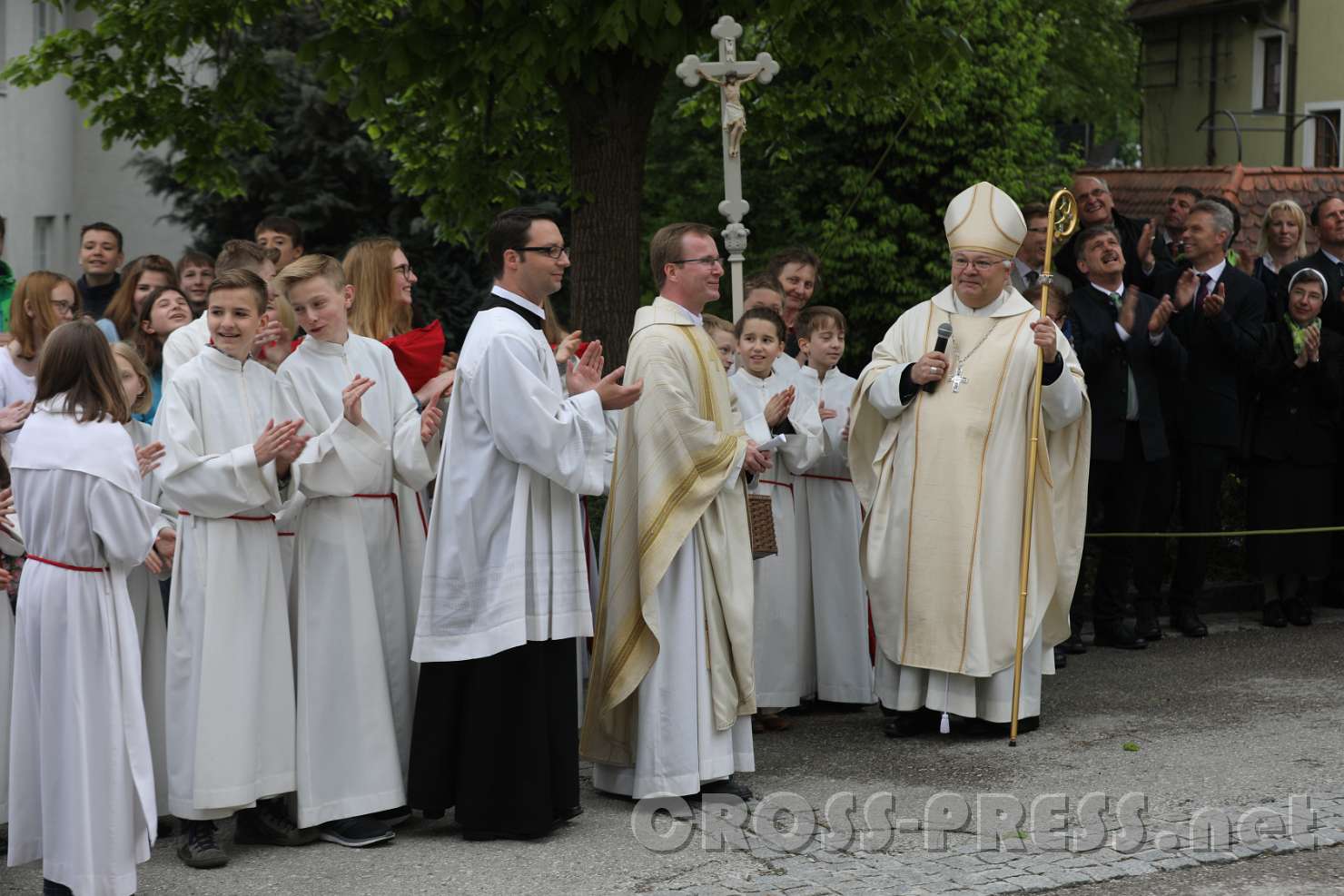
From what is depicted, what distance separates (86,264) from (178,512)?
314 cm

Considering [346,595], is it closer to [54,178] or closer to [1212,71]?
[54,178]

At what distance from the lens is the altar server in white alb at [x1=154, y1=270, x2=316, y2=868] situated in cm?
625

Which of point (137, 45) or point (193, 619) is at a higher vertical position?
point (137, 45)

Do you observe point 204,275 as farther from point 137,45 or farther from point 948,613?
point 137,45

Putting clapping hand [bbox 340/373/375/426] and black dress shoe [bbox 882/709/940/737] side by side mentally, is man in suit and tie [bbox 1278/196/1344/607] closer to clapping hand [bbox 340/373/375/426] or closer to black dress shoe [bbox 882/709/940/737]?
black dress shoe [bbox 882/709/940/737]

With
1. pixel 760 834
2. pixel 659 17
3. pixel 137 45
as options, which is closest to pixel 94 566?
pixel 760 834

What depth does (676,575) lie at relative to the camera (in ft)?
22.9

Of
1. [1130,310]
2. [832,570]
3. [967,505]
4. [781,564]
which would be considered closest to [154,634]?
[781,564]

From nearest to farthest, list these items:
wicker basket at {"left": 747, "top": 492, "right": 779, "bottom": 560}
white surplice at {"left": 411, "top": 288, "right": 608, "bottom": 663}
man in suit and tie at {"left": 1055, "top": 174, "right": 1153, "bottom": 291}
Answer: white surplice at {"left": 411, "top": 288, "right": 608, "bottom": 663} < wicker basket at {"left": 747, "top": 492, "right": 779, "bottom": 560} < man in suit and tie at {"left": 1055, "top": 174, "right": 1153, "bottom": 291}

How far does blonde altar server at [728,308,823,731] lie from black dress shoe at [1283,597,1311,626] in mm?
3557

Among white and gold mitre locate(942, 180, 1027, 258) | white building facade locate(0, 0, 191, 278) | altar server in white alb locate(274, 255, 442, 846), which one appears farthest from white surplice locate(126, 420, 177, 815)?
white building facade locate(0, 0, 191, 278)

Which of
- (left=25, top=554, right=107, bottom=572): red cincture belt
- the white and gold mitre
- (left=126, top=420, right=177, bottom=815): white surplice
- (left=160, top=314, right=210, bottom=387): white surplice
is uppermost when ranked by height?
the white and gold mitre

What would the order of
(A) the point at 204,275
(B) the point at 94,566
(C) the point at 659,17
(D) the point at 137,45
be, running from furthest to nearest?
1. (D) the point at 137,45
2. (C) the point at 659,17
3. (A) the point at 204,275
4. (B) the point at 94,566

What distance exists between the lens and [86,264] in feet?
30.7
